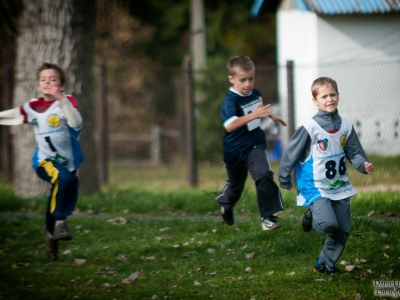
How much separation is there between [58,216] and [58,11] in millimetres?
5168

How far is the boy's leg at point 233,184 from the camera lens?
7133 millimetres

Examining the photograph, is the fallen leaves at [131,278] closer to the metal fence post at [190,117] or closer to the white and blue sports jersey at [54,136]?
the white and blue sports jersey at [54,136]

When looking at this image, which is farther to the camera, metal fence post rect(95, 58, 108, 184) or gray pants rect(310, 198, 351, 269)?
metal fence post rect(95, 58, 108, 184)

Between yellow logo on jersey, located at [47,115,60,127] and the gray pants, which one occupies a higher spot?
yellow logo on jersey, located at [47,115,60,127]

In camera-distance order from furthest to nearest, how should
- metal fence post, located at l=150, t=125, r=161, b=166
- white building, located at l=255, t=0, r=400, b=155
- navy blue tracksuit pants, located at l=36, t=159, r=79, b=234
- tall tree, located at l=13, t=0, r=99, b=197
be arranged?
1. metal fence post, located at l=150, t=125, r=161, b=166
2. white building, located at l=255, t=0, r=400, b=155
3. tall tree, located at l=13, t=0, r=99, b=197
4. navy blue tracksuit pants, located at l=36, t=159, r=79, b=234

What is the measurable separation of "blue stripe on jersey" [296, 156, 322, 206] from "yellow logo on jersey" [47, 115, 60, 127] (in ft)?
8.01

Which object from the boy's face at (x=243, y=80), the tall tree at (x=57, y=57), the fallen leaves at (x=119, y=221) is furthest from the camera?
the tall tree at (x=57, y=57)

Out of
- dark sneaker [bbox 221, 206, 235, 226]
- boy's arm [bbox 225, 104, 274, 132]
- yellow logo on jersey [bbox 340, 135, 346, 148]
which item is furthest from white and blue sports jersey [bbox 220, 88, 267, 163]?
yellow logo on jersey [bbox 340, 135, 346, 148]

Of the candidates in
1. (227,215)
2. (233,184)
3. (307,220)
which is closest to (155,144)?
(227,215)

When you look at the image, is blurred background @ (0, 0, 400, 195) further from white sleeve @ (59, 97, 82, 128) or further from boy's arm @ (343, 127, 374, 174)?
boy's arm @ (343, 127, 374, 174)

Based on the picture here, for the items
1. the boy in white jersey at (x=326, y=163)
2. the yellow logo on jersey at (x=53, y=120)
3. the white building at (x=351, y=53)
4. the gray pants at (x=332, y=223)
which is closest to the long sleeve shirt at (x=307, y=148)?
the boy in white jersey at (x=326, y=163)

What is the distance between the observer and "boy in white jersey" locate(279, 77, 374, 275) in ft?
19.1

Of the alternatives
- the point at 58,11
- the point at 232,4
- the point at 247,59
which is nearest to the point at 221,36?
the point at 232,4

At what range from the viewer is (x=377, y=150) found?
13.1 meters
